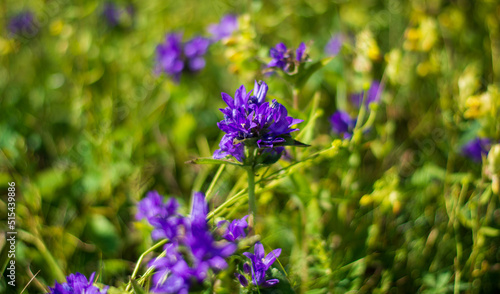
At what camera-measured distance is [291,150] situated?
1.26 m

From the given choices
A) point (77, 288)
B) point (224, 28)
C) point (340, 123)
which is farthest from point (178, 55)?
point (77, 288)

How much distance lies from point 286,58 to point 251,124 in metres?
0.37

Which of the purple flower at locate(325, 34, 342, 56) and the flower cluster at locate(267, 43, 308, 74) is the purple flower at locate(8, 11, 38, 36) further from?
the flower cluster at locate(267, 43, 308, 74)

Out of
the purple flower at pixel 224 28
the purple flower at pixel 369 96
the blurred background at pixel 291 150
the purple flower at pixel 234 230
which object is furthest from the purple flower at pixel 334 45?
the purple flower at pixel 234 230

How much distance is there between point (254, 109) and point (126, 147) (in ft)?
3.54

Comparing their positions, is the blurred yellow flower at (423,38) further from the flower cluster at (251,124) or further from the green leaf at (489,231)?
the flower cluster at (251,124)

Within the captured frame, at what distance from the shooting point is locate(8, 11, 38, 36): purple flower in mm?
2388

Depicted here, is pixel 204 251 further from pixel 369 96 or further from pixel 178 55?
pixel 178 55

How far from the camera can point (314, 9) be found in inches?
90.8

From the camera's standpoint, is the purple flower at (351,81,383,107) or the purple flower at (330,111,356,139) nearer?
the purple flower at (330,111,356,139)

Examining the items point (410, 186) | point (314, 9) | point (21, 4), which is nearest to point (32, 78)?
point (21, 4)

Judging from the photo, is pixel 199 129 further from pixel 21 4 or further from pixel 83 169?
pixel 21 4

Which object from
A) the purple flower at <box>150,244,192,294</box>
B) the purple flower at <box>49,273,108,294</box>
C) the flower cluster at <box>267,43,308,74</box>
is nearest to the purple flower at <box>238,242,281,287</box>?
the purple flower at <box>150,244,192,294</box>

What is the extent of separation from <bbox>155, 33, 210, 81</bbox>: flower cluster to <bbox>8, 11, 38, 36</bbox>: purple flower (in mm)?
877
